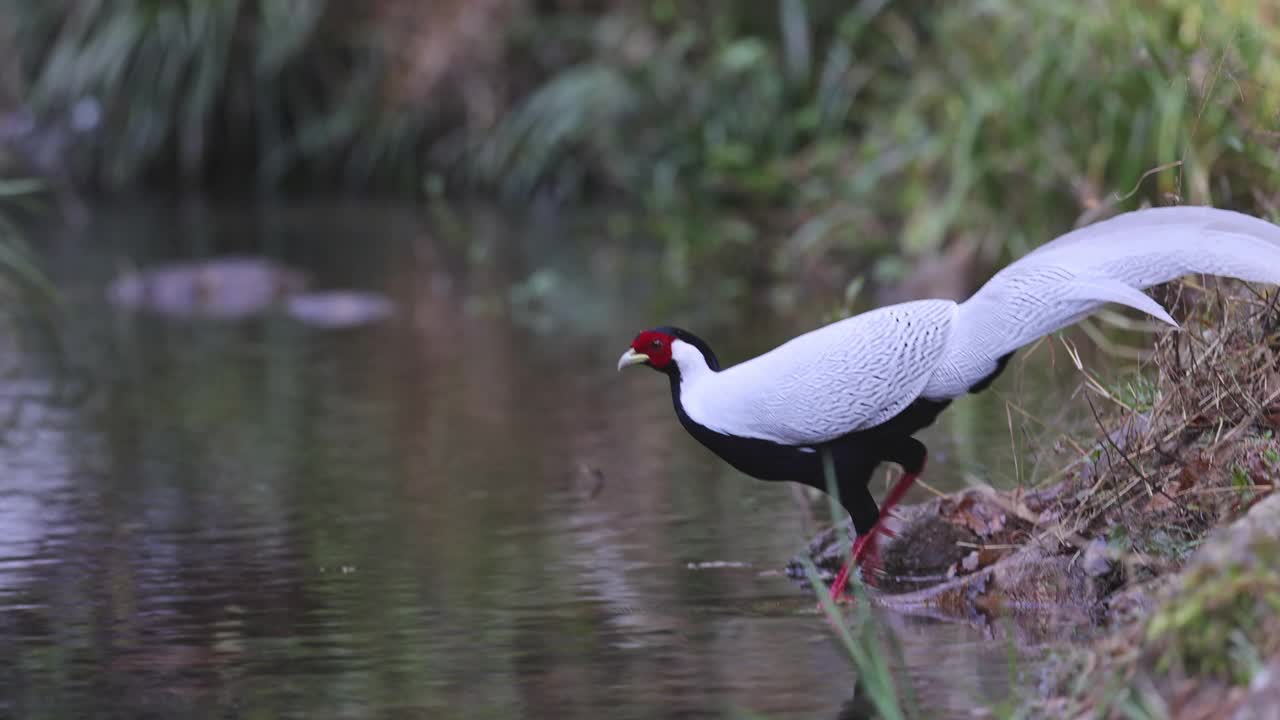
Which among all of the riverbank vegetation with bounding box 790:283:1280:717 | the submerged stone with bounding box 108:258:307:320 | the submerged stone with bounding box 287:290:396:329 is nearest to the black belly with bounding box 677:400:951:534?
the riverbank vegetation with bounding box 790:283:1280:717

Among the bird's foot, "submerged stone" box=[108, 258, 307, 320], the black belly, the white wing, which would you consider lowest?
the bird's foot

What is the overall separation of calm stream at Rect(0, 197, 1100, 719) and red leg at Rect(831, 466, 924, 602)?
0.09 m

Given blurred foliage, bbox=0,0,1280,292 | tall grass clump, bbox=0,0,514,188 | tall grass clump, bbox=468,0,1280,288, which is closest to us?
tall grass clump, bbox=468,0,1280,288

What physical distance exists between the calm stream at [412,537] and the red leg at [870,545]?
3.5 inches

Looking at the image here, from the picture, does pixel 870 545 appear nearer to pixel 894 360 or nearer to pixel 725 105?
pixel 894 360

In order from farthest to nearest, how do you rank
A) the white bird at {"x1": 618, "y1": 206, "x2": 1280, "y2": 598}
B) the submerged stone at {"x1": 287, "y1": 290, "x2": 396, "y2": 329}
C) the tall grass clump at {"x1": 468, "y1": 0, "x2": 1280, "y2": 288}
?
the submerged stone at {"x1": 287, "y1": 290, "x2": 396, "y2": 329}
the tall grass clump at {"x1": 468, "y1": 0, "x2": 1280, "y2": 288}
the white bird at {"x1": 618, "y1": 206, "x2": 1280, "y2": 598}

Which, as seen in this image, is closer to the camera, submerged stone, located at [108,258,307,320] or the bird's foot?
the bird's foot

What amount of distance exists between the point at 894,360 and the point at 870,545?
60 centimetres

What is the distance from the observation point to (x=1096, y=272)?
461 centimetres

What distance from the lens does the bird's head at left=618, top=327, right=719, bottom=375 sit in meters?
5.10

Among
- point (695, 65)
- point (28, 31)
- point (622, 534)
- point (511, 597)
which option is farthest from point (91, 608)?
point (28, 31)

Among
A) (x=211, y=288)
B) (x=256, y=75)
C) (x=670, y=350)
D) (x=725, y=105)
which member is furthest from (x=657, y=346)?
(x=256, y=75)

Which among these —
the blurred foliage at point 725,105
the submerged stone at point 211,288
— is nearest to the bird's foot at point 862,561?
the blurred foliage at point 725,105

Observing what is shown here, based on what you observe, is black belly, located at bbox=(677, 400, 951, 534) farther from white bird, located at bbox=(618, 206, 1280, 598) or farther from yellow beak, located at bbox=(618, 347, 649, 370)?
yellow beak, located at bbox=(618, 347, 649, 370)
